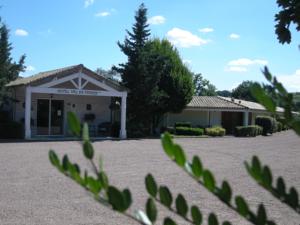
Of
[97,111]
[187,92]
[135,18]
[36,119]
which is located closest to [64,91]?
[36,119]

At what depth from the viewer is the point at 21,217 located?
24.1 ft

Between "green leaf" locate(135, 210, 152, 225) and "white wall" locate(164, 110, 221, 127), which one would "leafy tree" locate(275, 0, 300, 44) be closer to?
"green leaf" locate(135, 210, 152, 225)

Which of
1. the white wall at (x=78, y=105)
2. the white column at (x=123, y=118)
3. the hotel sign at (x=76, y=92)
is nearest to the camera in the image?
the hotel sign at (x=76, y=92)

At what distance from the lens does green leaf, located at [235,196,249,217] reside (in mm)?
1206

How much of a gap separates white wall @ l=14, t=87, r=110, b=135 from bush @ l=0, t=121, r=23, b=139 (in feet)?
8.82

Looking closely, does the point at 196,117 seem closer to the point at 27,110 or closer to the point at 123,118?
the point at 123,118

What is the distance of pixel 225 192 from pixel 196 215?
0.12m

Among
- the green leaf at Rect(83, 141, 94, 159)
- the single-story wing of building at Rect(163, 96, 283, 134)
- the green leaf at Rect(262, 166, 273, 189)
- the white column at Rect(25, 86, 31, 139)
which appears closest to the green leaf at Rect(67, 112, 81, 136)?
the green leaf at Rect(83, 141, 94, 159)

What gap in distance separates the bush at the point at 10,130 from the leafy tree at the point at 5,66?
2360 millimetres

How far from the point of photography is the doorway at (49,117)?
29266 mm

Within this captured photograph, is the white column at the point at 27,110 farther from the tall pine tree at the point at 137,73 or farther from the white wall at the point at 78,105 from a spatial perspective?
the tall pine tree at the point at 137,73

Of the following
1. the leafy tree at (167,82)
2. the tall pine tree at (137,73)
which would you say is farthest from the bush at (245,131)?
the tall pine tree at (137,73)

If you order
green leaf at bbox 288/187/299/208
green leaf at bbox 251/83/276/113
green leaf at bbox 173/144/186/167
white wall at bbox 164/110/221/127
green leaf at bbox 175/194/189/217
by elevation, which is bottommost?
green leaf at bbox 175/194/189/217

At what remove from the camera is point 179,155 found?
1.18 meters
